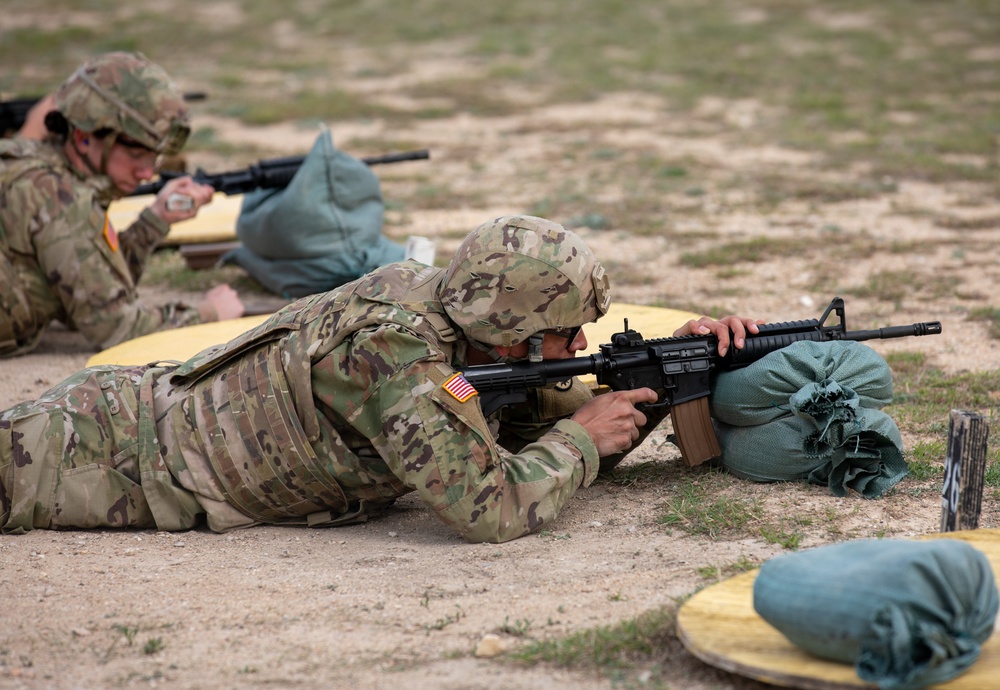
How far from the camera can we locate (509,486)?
403 cm

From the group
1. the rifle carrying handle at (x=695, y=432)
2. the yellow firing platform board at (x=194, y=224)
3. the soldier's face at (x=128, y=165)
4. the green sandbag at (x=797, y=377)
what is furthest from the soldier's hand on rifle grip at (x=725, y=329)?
the yellow firing platform board at (x=194, y=224)

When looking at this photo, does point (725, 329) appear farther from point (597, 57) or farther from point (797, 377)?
point (597, 57)

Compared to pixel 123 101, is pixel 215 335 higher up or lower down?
lower down

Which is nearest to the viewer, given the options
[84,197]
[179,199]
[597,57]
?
[84,197]

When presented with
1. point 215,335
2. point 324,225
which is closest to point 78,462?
point 215,335

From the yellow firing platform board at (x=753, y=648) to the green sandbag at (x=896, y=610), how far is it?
4cm

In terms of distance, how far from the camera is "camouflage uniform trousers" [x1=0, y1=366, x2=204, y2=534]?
4.18m

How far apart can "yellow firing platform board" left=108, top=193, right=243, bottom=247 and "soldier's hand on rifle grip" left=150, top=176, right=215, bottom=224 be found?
4.49 feet

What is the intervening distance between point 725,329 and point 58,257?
3553 millimetres

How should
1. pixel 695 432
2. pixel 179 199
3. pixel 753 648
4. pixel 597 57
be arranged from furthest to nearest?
pixel 597 57 → pixel 179 199 → pixel 695 432 → pixel 753 648

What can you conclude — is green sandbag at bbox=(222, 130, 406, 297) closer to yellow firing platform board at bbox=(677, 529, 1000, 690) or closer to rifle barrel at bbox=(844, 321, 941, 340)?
rifle barrel at bbox=(844, 321, 941, 340)

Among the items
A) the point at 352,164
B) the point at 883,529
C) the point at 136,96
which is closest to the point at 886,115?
the point at 352,164

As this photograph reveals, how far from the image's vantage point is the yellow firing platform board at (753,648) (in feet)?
9.33

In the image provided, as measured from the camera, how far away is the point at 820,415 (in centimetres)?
425
